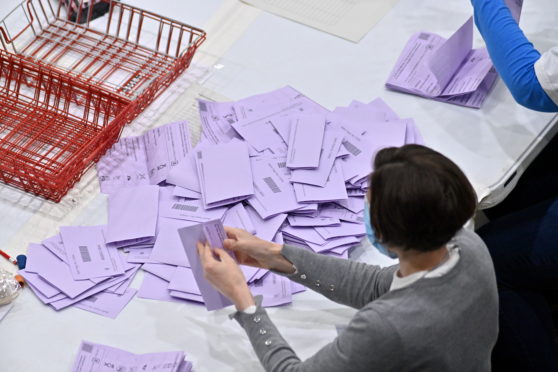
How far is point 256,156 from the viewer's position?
1.47 meters

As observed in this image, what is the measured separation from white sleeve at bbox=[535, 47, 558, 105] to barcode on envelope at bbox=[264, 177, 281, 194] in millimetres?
607

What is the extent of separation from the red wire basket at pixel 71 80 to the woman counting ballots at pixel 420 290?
2.04ft

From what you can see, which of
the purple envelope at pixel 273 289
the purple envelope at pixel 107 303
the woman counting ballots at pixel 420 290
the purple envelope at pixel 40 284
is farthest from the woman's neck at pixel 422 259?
the purple envelope at pixel 40 284

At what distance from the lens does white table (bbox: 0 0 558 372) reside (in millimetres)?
1200

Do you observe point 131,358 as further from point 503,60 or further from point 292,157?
point 503,60

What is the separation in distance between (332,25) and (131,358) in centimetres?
110

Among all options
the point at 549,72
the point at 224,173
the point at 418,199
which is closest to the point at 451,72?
the point at 549,72

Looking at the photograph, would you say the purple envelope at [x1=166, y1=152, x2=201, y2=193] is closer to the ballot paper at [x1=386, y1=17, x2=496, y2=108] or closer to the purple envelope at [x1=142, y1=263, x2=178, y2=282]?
the purple envelope at [x1=142, y1=263, x2=178, y2=282]

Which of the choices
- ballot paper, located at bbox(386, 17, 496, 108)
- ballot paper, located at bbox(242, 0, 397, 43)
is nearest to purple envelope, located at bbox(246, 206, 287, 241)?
ballot paper, located at bbox(386, 17, 496, 108)

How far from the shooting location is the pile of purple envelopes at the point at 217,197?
1272 millimetres

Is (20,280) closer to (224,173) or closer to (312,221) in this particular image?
(224,173)

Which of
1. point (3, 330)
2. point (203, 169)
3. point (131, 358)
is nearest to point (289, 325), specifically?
point (131, 358)

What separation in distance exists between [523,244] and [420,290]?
562 millimetres

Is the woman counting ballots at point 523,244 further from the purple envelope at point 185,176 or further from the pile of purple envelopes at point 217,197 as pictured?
the purple envelope at point 185,176
